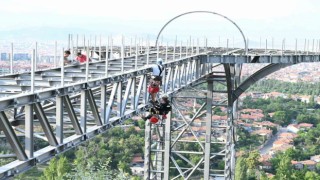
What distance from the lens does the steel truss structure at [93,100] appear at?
9.34 meters

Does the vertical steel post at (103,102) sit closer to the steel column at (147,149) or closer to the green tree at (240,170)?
the steel column at (147,149)

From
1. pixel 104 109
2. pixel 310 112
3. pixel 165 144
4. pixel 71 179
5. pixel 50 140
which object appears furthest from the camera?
pixel 310 112

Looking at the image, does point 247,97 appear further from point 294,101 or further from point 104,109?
point 104,109

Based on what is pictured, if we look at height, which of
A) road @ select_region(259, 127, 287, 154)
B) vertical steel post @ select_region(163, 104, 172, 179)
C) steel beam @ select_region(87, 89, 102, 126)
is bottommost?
road @ select_region(259, 127, 287, 154)

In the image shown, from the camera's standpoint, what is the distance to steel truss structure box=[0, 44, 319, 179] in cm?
934

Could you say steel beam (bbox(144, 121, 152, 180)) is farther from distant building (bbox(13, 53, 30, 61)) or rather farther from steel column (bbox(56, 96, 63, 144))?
steel column (bbox(56, 96, 63, 144))

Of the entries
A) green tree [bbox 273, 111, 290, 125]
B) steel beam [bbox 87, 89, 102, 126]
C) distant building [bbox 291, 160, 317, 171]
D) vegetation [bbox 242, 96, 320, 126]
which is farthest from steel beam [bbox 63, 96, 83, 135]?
green tree [bbox 273, 111, 290, 125]

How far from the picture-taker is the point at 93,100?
11805 mm

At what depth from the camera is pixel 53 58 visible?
14.5 m

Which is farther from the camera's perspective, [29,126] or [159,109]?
[159,109]

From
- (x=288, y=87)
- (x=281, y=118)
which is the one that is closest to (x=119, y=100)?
(x=281, y=118)

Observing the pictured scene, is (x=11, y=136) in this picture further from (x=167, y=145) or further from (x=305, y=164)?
(x=305, y=164)

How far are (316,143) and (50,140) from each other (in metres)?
86.8

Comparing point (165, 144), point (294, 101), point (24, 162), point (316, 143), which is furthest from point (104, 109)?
point (294, 101)
